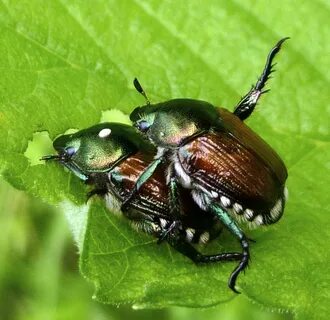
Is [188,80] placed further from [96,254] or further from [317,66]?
[96,254]

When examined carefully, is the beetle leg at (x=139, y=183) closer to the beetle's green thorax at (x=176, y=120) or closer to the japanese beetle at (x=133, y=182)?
the japanese beetle at (x=133, y=182)

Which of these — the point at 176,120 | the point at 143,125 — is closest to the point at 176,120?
the point at 176,120

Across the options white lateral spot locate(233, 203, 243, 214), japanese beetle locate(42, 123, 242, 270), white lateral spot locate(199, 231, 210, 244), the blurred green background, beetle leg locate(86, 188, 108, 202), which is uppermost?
white lateral spot locate(233, 203, 243, 214)

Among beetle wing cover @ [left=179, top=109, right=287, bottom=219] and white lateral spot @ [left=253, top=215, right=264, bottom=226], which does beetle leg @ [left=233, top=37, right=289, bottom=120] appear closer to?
beetle wing cover @ [left=179, top=109, right=287, bottom=219]

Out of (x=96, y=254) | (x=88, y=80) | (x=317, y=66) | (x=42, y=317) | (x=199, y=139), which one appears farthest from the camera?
(x=42, y=317)

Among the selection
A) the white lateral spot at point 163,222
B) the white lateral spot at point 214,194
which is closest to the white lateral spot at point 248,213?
the white lateral spot at point 214,194

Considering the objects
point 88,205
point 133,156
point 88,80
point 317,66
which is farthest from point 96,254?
point 317,66

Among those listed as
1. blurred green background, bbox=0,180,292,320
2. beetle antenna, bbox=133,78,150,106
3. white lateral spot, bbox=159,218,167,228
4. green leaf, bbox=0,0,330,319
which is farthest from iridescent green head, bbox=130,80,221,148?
blurred green background, bbox=0,180,292,320
